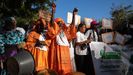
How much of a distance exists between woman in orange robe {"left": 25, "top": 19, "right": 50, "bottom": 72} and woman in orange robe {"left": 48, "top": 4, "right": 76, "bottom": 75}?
0.85ft

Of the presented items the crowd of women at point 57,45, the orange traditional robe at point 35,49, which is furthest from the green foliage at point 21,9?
the orange traditional robe at point 35,49

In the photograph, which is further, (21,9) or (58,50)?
(21,9)

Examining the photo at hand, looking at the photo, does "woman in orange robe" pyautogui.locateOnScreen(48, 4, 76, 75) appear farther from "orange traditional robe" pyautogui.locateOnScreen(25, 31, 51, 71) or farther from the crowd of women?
"orange traditional robe" pyautogui.locateOnScreen(25, 31, 51, 71)

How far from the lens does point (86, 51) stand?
10.6 m

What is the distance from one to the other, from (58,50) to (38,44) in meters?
0.56

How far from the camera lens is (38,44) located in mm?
9422

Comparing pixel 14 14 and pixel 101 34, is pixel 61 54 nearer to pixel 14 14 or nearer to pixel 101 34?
pixel 101 34

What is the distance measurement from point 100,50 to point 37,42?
257cm

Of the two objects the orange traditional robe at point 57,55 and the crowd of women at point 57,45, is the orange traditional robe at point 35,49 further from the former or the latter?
the orange traditional robe at point 57,55

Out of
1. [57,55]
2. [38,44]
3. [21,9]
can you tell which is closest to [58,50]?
[57,55]

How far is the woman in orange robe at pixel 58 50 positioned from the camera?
9.68 metres

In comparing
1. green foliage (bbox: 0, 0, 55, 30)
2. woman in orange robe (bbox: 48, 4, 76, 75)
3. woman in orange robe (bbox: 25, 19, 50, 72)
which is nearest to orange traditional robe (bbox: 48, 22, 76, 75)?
woman in orange robe (bbox: 48, 4, 76, 75)

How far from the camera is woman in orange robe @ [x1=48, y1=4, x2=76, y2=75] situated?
968 cm

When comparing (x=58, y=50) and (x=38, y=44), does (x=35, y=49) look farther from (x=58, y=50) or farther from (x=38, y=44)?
(x=58, y=50)
